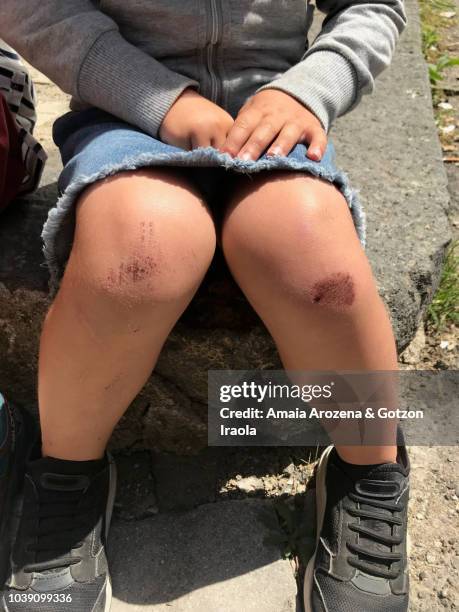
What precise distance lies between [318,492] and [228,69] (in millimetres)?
852

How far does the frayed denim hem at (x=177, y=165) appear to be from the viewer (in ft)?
3.37

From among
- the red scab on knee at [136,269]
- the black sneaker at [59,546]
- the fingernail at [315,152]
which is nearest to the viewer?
the red scab on knee at [136,269]

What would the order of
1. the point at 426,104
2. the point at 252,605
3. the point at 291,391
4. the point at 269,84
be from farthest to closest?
the point at 426,104
the point at 291,391
the point at 252,605
the point at 269,84

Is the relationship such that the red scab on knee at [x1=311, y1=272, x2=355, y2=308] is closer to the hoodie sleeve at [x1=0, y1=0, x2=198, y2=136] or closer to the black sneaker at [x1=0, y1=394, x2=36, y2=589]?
the hoodie sleeve at [x1=0, y1=0, x2=198, y2=136]

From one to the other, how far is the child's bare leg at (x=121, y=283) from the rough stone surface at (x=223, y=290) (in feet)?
0.56

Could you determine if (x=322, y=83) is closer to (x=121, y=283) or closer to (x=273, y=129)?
(x=273, y=129)

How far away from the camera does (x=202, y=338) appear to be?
4.14 feet

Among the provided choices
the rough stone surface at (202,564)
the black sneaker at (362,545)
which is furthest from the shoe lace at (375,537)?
the rough stone surface at (202,564)

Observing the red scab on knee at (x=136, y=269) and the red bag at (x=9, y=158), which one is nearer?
the red scab on knee at (x=136, y=269)

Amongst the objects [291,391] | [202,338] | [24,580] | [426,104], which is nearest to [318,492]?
[291,391]

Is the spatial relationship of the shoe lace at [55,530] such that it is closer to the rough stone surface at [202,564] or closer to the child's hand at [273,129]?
the rough stone surface at [202,564]

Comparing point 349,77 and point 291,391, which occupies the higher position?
point 349,77

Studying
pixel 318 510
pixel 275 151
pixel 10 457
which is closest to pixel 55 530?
pixel 10 457

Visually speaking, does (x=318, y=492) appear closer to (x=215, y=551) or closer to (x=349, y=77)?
(x=215, y=551)
